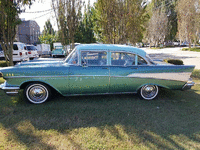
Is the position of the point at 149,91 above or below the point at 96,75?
below

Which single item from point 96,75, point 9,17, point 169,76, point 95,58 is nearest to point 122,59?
point 95,58

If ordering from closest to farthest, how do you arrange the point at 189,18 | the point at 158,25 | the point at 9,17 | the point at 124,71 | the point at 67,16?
the point at 124,71
the point at 9,17
the point at 67,16
the point at 189,18
the point at 158,25

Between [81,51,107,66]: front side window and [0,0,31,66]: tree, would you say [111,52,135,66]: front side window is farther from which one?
[0,0,31,66]: tree

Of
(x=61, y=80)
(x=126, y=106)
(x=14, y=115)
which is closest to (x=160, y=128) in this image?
(x=126, y=106)

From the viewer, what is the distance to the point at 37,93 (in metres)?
3.97

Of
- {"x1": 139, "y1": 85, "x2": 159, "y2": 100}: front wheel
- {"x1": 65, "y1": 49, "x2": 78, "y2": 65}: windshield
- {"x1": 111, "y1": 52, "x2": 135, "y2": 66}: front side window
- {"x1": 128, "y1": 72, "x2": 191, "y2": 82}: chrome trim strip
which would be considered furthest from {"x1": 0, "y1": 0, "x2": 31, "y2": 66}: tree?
{"x1": 139, "y1": 85, "x2": 159, "y2": 100}: front wheel

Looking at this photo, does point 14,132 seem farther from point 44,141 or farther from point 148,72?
point 148,72

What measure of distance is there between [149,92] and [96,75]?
5.43 ft

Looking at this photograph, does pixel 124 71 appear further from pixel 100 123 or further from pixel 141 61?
pixel 100 123

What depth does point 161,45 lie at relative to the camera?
4191cm

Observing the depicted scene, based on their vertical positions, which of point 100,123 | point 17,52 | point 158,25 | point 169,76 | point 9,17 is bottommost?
point 100,123

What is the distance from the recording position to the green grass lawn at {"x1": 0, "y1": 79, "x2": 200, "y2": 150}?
8.39 feet

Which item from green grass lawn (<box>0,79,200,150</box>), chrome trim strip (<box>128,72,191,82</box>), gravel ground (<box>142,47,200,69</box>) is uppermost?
gravel ground (<box>142,47,200,69</box>)

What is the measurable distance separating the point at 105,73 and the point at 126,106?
1.01m
